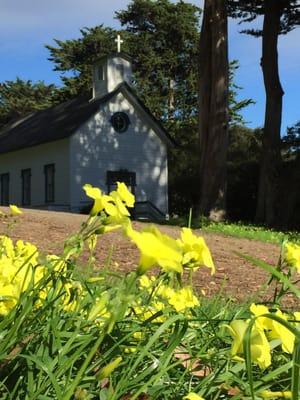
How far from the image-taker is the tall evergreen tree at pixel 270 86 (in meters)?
20.6

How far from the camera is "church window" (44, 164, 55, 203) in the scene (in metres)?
27.6

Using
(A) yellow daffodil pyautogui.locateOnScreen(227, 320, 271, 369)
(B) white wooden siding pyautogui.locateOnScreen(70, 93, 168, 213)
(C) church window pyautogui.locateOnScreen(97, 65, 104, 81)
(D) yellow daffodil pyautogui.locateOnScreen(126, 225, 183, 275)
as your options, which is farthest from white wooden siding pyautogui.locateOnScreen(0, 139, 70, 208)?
(D) yellow daffodil pyautogui.locateOnScreen(126, 225, 183, 275)

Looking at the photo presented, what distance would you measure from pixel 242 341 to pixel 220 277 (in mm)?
6113

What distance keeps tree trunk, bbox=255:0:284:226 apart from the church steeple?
8492 mm

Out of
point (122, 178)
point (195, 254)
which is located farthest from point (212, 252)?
point (122, 178)

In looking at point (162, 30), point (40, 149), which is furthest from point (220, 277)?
point (162, 30)

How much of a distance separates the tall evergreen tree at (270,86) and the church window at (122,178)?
301 inches

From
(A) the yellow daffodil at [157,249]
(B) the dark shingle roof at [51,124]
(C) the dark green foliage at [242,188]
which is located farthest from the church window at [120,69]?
(A) the yellow daffodil at [157,249]

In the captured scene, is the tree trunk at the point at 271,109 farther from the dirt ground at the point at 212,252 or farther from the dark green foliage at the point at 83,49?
the dark green foliage at the point at 83,49

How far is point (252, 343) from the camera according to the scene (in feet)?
3.54

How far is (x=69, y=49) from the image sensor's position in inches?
1982

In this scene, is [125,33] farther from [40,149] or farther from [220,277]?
[220,277]

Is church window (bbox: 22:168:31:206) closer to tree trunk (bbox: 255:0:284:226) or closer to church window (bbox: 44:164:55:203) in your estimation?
church window (bbox: 44:164:55:203)

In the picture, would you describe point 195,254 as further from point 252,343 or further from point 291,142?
point 291,142
